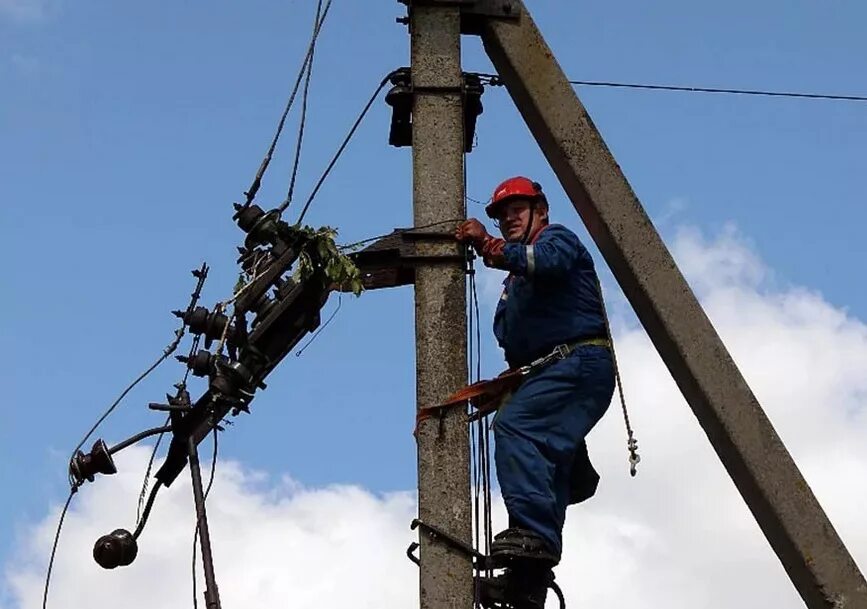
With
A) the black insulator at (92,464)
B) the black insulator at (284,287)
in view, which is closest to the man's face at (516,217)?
the black insulator at (284,287)

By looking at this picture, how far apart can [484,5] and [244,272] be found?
1.25 metres

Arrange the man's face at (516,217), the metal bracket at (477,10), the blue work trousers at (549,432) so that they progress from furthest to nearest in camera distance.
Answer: the man's face at (516,217), the metal bracket at (477,10), the blue work trousers at (549,432)

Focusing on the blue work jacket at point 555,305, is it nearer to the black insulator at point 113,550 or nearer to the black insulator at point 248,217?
the black insulator at point 248,217

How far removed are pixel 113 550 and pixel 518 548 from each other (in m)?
1.64

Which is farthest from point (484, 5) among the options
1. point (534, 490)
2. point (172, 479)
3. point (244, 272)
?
point (172, 479)

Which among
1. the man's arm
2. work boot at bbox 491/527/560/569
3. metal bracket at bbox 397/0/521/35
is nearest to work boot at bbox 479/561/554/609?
work boot at bbox 491/527/560/569

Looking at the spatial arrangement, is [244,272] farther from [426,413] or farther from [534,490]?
[534,490]

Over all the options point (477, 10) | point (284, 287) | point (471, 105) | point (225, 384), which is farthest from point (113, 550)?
point (477, 10)

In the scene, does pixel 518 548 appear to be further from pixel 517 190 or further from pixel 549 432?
pixel 517 190

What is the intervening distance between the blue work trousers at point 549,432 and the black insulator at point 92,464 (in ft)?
5.31

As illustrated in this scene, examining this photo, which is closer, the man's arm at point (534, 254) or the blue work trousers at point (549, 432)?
the blue work trousers at point (549, 432)

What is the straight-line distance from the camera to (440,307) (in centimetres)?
513

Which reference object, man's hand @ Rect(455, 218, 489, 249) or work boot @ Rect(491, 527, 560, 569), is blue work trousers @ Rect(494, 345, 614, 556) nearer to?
work boot @ Rect(491, 527, 560, 569)

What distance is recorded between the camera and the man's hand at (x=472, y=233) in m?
5.14
